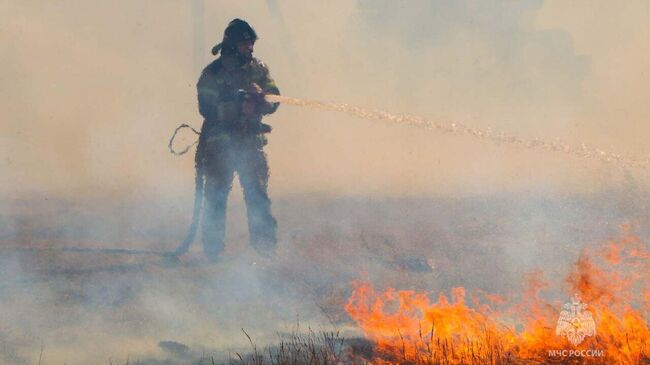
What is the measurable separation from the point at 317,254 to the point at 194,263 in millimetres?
2136

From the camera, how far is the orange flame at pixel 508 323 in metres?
7.54

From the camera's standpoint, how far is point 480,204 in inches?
559

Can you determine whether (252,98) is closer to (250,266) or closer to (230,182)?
(230,182)

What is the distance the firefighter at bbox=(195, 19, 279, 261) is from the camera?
10.2 meters

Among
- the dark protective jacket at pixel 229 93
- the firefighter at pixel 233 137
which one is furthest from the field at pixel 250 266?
the dark protective jacket at pixel 229 93

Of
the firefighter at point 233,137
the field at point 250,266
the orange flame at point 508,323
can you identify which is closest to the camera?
the orange flame at point 508,323

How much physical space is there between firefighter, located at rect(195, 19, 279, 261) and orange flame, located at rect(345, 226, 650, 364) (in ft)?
7.26

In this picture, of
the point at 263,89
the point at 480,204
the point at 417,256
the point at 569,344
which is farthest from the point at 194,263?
the point at 480,204

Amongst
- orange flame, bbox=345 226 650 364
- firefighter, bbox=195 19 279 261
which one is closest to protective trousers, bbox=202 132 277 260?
firefighter, bbox=195 19 279 261

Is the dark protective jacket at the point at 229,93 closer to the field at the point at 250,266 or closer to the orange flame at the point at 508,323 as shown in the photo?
the field at the point at 250,266

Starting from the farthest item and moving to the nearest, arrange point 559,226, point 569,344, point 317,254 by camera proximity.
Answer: point 559,226 → point 317,254 → point 569,344

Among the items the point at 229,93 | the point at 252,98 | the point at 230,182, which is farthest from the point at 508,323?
the point at 229,93

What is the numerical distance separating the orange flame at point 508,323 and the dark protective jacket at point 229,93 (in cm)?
311

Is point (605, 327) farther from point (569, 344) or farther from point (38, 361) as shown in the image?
point (38, 361)
